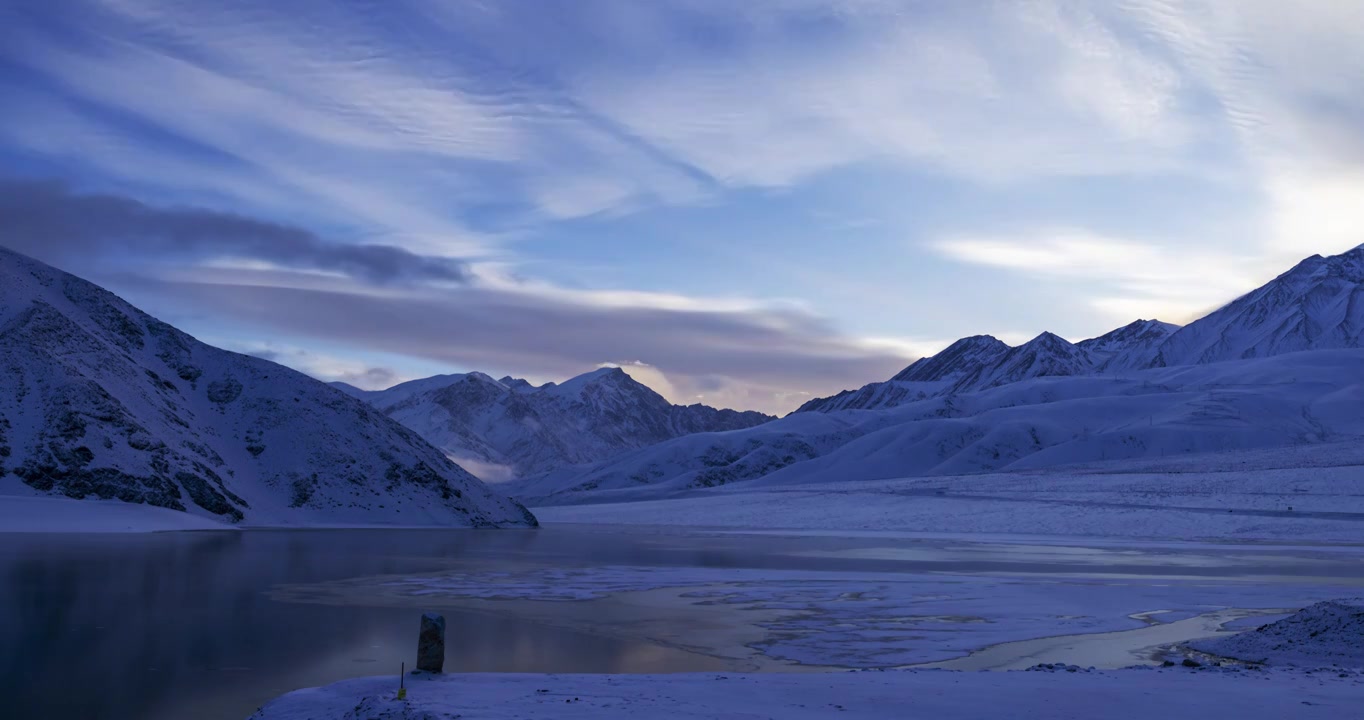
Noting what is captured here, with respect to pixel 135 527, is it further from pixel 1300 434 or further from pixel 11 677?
pixel 1300 434

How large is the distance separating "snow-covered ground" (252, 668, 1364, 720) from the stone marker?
16.3 inches

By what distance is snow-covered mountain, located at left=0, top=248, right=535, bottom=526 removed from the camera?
265 ft

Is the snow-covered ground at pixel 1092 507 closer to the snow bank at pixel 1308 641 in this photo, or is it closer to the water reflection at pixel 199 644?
the snow bank at pixel 1308 641

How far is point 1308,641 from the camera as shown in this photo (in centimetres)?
2214

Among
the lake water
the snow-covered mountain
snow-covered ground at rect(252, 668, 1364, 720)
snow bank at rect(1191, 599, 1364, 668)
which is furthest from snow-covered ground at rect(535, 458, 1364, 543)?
snow-covered ground at rect(252, 668, 1364, 720)

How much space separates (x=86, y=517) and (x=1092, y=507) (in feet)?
271

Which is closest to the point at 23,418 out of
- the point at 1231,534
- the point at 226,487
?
the point at 226,487

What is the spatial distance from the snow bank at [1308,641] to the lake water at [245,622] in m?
11.3

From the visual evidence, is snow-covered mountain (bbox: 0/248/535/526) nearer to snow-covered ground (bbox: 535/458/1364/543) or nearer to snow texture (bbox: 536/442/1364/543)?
snow texture (bbox: 536/442/1364/543)

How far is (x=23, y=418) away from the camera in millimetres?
81875

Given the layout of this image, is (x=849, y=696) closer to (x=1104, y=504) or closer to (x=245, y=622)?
(x=245, y=622)

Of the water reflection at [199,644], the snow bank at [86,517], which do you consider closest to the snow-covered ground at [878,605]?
the water reflection at [199,644]

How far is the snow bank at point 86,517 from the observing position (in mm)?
66125

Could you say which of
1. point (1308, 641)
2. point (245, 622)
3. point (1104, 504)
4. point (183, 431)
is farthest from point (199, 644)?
point (1104, 504)
